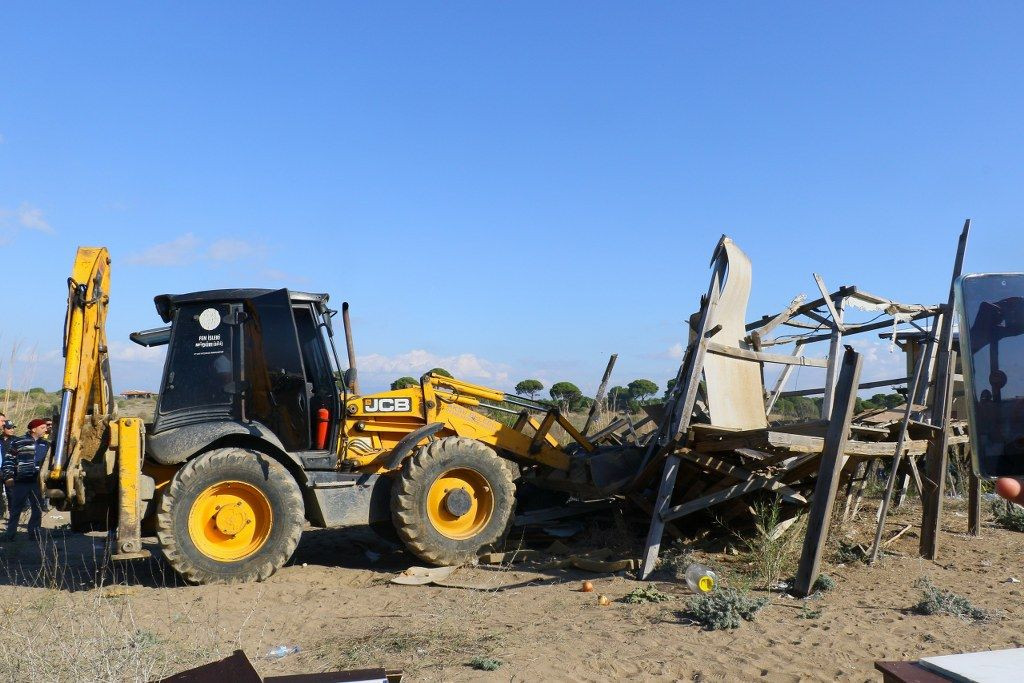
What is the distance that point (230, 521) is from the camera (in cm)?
772

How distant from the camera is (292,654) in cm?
559

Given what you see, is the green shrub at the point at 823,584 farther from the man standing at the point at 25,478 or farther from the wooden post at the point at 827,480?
the man standing at the point at 25,478

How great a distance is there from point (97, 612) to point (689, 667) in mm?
4335

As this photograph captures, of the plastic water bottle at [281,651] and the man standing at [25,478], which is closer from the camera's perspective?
the plastic water bottle at [281,651]

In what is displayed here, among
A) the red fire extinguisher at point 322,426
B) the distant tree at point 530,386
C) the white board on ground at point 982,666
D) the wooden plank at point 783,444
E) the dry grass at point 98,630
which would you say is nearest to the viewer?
the white board on ground at point 982,666

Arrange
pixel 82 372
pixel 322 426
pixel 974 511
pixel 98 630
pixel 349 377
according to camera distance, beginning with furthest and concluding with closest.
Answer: pixel 974 511 < pixel 349 377 < pixel 322 426 < pixel 82 372 < pixel 98 630

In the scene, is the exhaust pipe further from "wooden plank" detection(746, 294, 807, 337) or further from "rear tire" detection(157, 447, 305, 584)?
"wooden plank" detection(746, 294, 807, 337)

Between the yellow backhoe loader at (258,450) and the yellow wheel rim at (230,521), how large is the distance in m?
0.01

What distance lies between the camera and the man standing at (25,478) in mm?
10039

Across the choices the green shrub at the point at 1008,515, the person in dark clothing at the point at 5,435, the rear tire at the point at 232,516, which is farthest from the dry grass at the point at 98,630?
→ the green shrub at the point at 1008,515

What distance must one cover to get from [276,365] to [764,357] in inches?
197

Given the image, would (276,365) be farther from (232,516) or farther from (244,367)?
(232,516)

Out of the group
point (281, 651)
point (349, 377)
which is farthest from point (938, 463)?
point (281, 651)

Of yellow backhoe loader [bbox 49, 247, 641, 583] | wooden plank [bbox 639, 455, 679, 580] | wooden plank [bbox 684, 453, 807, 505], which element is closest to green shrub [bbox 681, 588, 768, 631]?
wooden plank [bbox 639, 455, 679, 580]
